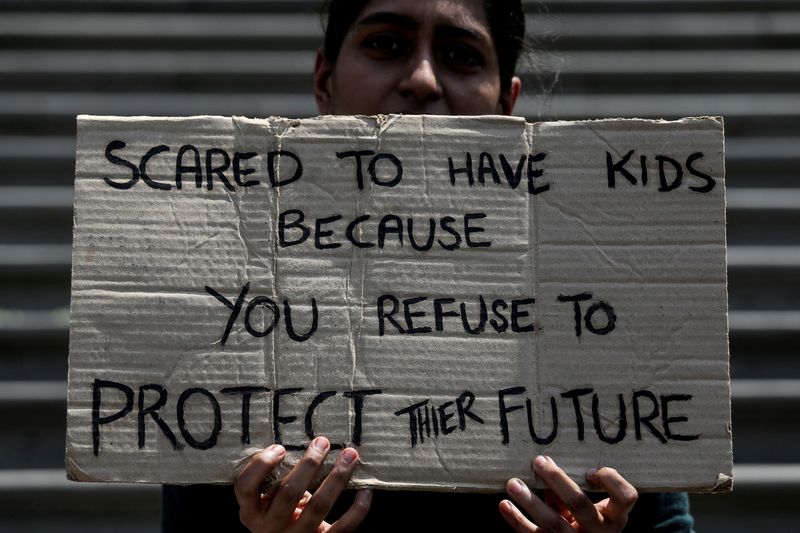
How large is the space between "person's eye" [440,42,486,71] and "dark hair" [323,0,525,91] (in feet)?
0.26

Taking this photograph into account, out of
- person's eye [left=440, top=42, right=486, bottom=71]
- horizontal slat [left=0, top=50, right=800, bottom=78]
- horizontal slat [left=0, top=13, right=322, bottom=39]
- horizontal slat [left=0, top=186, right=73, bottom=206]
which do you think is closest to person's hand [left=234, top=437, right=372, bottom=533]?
person's eye [left=440, top=42, right=486, bottom=71]

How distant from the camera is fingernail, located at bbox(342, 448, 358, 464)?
1.23 meters

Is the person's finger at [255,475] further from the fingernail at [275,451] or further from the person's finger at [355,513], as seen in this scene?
the person's finger at [355,513]

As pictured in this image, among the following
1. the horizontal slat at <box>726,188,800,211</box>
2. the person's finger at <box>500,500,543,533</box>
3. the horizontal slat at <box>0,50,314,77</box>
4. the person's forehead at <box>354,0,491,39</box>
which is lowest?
the person's finger at <box>500,500,543,533</box>

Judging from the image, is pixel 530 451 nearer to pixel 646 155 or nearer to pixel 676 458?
pixel 676 458

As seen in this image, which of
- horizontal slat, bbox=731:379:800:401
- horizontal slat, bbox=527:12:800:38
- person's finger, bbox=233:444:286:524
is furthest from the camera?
horizontal slat, bbox=527:12:800:38

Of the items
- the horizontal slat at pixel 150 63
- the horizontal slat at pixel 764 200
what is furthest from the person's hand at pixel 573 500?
the horizontal slat at pixel 150 63

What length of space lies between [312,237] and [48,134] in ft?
8.35

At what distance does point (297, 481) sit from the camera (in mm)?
1224

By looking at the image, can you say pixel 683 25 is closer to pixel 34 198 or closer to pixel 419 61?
pixel 419 61

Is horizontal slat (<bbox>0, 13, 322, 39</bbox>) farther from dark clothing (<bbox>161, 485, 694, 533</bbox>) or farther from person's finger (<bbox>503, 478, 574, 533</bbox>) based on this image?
person's finger (<bbox>503, 478, 574, 533</bbox>)

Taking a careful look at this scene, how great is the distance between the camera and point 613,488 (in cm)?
123

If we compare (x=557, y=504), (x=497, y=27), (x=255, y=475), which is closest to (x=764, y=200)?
(x=497, y=27)

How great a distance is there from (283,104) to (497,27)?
6.16ft
